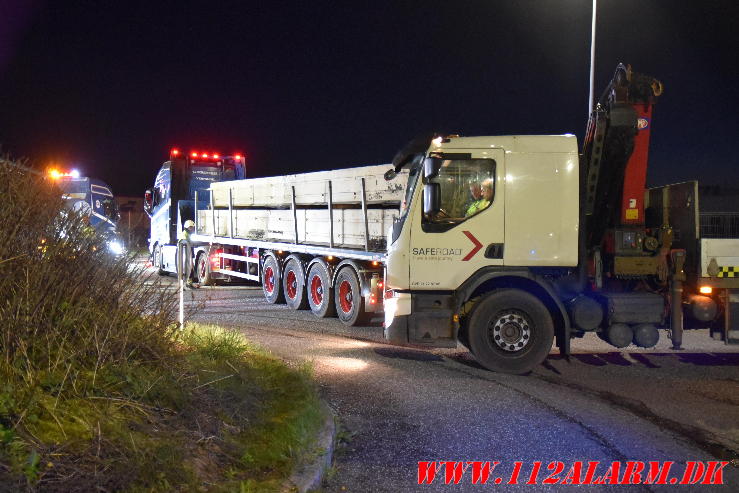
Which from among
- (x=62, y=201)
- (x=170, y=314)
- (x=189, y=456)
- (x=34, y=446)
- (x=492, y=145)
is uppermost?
(x=492, y=145)

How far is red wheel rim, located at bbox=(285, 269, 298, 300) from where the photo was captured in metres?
14.2

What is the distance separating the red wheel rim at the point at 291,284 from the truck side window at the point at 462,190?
6.58m

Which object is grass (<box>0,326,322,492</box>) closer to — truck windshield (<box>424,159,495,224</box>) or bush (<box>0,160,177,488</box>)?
bush (<box>0,160,177,488</box>)

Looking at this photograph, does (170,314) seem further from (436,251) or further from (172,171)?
(172,171)

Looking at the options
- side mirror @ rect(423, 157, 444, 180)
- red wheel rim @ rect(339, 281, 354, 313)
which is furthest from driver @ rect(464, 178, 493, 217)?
A: red wheel rim @ rect(339, 281, 354, 313)

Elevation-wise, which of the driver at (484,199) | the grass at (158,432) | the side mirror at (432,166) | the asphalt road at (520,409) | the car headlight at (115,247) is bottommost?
the asphalt road at (520,409)

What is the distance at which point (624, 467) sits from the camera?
5.06 m

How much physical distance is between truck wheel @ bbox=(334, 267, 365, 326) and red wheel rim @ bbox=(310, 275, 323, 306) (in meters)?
0.72

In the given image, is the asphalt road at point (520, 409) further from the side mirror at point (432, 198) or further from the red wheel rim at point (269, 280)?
the red wheel rim at point (269, 280)

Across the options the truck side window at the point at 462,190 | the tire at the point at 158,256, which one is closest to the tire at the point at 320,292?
the truck side window at the point at 462,190

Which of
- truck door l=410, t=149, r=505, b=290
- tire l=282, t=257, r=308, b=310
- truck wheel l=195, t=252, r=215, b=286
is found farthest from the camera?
truck wheel l=195, t=252, r=215, b=286

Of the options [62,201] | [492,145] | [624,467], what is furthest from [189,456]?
[492,145]

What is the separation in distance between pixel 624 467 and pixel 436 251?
11.7 feet

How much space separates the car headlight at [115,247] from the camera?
555 cm
